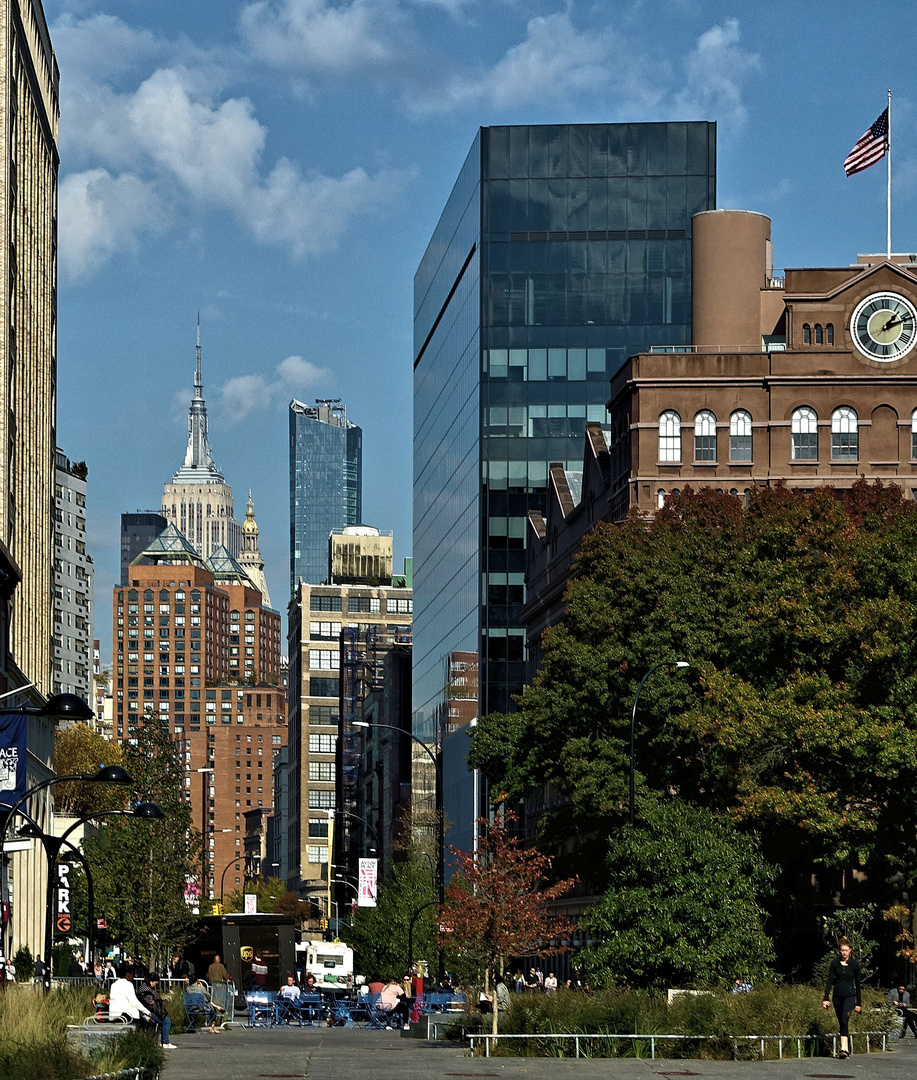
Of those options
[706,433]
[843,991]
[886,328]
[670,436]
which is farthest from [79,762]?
[843,991]

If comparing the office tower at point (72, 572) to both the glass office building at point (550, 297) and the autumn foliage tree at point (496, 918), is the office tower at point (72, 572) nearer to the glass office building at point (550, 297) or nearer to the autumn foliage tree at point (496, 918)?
the glass office building at point (550, 297)

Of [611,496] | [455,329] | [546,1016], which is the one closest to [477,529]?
[455,329]

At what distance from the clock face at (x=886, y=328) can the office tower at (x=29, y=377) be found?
35.0m

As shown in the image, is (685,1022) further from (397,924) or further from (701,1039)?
(397,924)

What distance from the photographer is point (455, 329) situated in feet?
441

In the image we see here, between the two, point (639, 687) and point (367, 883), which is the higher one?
point (639, 687)

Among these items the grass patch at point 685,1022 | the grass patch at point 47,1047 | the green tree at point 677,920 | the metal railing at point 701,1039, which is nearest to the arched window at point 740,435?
the green tree at point 677,920

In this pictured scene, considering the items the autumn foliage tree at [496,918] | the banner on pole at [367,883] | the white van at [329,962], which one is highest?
the autumn foliage tree at [496,918]

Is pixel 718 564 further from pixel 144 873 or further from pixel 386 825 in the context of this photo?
pixel 386 825

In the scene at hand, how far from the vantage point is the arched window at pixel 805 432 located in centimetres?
8362

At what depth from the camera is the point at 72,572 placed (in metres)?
157

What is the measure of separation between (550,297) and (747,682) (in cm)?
6861

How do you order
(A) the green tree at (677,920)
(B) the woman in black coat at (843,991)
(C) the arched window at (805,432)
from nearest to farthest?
(B) the woman in black coat at (843,991), (A) the green tree at (677,920), (C) the arched window at (805,432)

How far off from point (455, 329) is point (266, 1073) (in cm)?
10679
